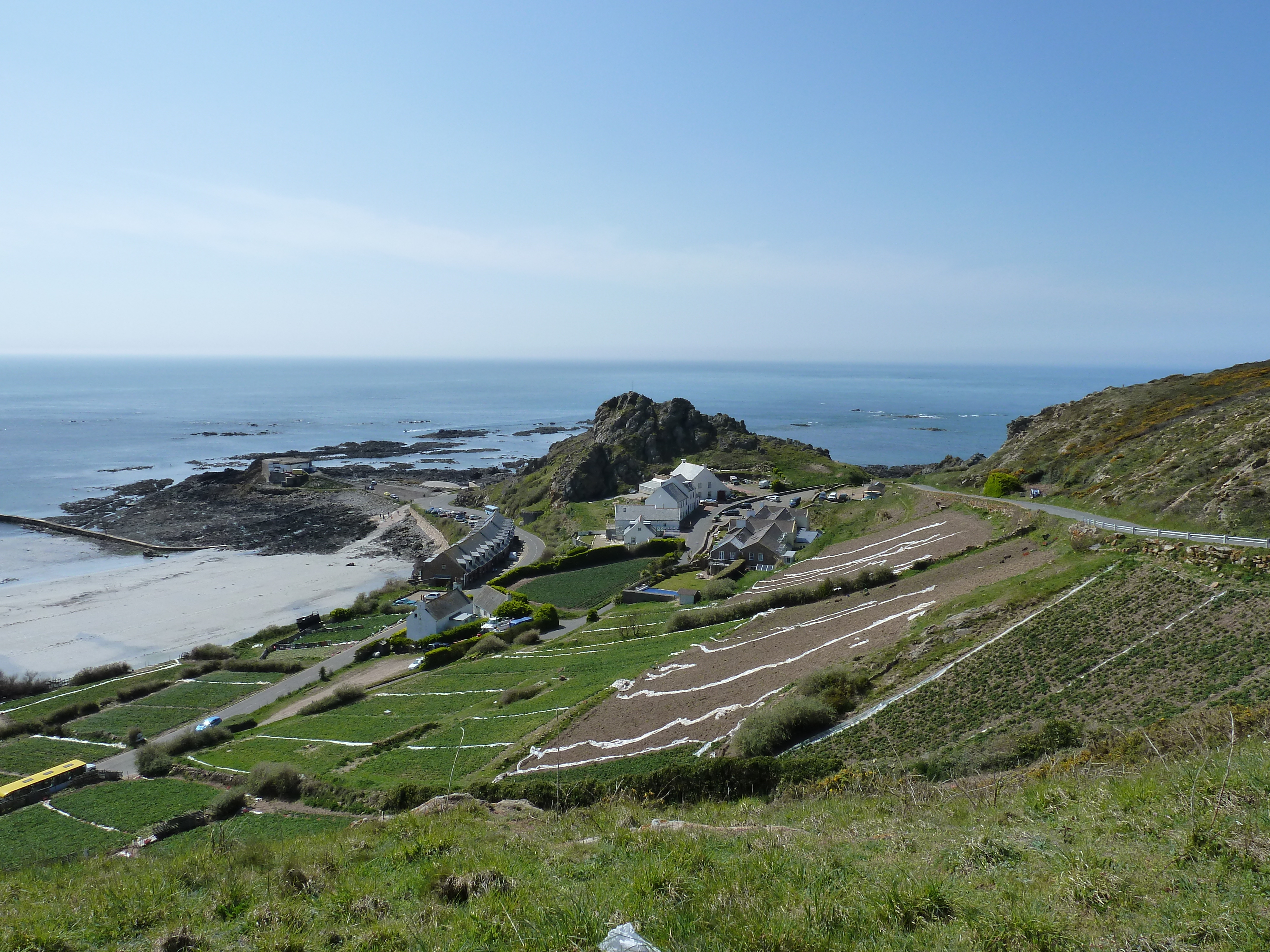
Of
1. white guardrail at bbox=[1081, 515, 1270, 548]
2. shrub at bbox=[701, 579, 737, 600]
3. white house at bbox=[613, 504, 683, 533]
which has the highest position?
white guardrail at bbox=[1081, 515, 1270, 548]

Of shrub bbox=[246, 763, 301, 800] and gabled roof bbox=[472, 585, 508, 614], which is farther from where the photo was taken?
gabled roof bbox=[472, 585, 508, 614]

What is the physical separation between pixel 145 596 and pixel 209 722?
3463 cm

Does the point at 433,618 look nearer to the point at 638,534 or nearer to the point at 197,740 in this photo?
the point at 197,740

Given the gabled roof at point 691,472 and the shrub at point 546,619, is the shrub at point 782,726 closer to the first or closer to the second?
the shrub at point 546,619

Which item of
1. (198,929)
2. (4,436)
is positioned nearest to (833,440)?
(198,929)

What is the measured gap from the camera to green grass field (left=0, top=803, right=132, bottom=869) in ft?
67.4

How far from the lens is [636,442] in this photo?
95.8m

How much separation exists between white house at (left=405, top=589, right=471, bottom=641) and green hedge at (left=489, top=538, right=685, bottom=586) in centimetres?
844

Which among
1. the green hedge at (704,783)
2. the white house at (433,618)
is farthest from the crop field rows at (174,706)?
the green hedge at (704,783)

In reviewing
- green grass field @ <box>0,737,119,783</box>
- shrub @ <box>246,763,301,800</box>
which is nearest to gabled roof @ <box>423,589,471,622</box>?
green grass field @ <box>0,737,119,783</box>

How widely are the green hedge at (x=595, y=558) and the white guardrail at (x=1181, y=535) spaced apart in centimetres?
3429

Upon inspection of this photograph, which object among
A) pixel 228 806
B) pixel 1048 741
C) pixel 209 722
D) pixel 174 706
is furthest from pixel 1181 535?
pixel 174 706

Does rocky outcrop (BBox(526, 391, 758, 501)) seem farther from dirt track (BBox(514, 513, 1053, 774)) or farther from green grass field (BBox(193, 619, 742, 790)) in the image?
dirt track (BBox(514, 513, 1053, 774))

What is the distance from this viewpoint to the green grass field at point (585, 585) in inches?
1994
